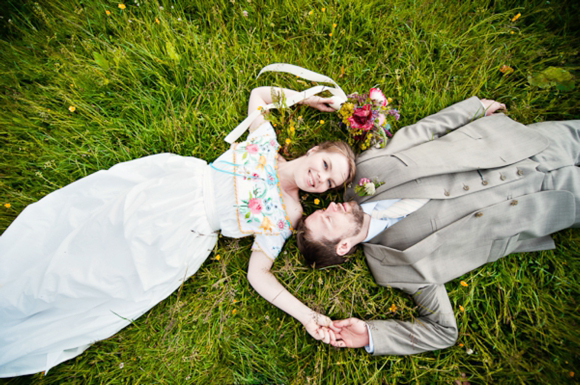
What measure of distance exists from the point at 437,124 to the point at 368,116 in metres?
0.92

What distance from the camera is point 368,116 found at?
257cm

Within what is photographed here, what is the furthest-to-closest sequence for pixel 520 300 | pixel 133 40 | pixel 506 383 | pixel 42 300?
pixel 133 40 < pixel 520 300 < pixel 506 383 < pixel 42 300

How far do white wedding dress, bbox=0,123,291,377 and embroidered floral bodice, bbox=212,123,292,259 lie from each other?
0.01m

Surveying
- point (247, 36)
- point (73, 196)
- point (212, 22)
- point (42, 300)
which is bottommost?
point (42, 300)

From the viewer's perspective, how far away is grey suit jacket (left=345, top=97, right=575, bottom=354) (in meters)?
2.66

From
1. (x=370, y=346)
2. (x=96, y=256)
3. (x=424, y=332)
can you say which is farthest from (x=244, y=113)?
(x=424, y=332)

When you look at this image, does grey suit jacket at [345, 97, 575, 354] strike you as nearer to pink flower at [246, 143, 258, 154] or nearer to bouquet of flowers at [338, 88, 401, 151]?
bouquet of flowers at [338, 88, 401, 151]

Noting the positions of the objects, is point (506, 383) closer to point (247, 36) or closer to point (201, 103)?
point (201, 103)

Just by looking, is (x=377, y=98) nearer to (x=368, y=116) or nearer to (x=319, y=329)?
(x=368, y=116)

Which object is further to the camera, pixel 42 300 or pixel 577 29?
pixel 577 29

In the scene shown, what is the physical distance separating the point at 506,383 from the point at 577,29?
153 inches

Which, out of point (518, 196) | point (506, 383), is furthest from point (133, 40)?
point (506, 383)

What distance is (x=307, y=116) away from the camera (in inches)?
133

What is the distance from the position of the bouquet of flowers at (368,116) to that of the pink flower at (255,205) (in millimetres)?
1057
